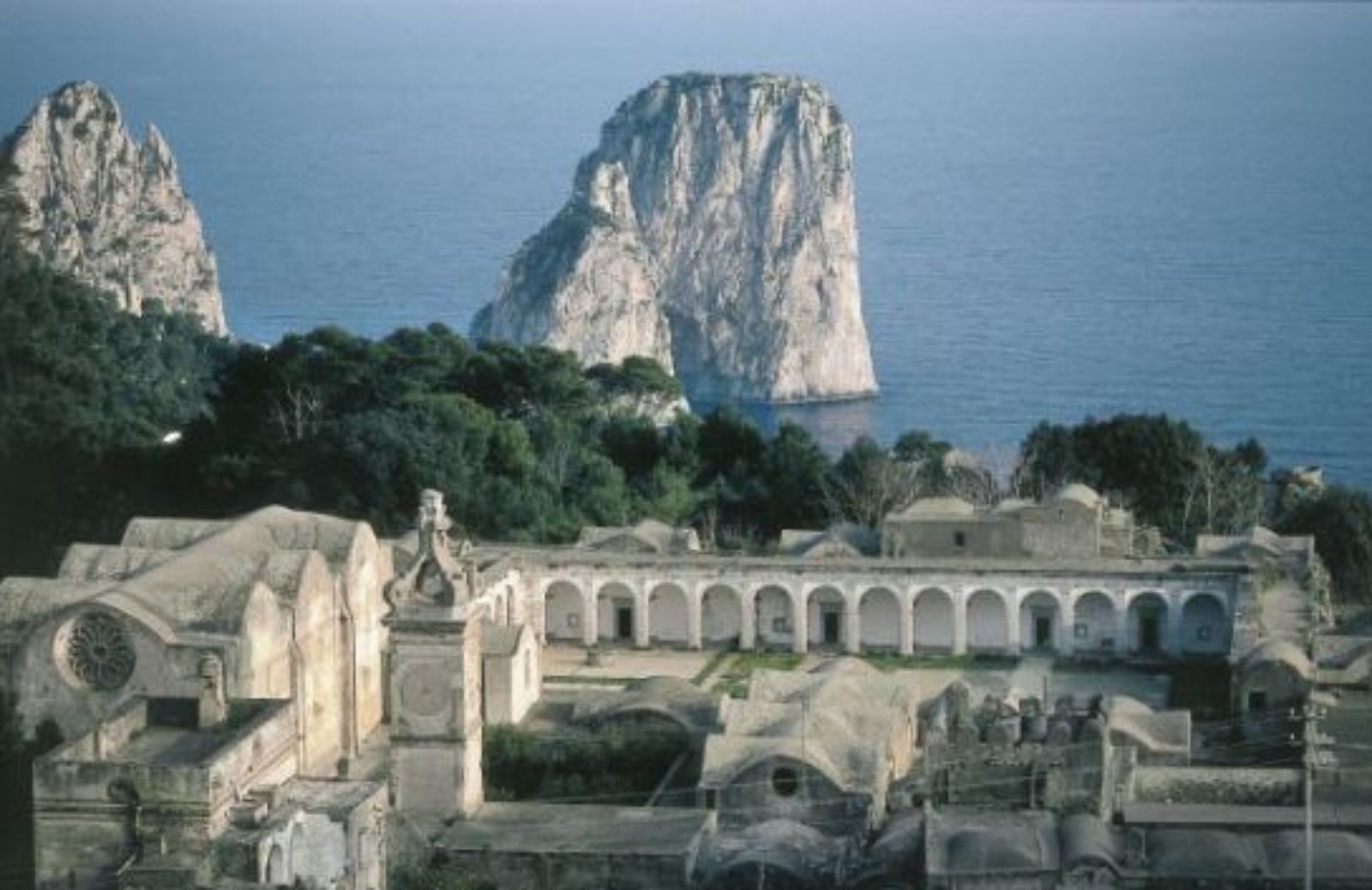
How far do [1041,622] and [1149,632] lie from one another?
2.14 m

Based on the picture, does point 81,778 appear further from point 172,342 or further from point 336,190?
point 336,190

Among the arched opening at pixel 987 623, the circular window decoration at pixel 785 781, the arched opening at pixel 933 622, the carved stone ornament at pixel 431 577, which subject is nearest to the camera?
the carved stone ornament at pixel 431 577

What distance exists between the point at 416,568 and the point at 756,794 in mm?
5603

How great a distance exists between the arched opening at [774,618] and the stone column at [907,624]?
2219 millimetres

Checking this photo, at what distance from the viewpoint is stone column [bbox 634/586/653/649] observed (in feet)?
176

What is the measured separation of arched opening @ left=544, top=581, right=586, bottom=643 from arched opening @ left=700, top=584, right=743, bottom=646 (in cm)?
246

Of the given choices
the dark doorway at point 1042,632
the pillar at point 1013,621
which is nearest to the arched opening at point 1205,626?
the dark doorway at point 1042,632

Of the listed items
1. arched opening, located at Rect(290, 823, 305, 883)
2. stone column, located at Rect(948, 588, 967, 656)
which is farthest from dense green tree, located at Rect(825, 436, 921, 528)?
arched opening, located at Rect(290, 823, 305, 883)

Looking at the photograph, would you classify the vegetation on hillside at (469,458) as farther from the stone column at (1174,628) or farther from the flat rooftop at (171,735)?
the flat rooftop at (171,735)

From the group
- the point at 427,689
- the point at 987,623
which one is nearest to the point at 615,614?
the point at 987,623

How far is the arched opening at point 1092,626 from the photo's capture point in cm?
Result: 5275

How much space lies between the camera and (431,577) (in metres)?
34.9

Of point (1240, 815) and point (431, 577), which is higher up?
point (431, 577)

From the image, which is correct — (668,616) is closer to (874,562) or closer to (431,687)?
(874,562)
